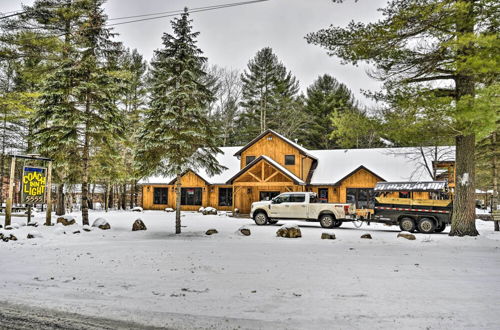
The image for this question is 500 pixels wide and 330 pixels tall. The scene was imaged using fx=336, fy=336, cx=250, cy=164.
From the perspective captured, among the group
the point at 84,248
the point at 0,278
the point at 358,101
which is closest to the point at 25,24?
the point at 84,248

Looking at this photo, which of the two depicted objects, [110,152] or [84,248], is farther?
[110,152]

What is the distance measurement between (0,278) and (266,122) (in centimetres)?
3623

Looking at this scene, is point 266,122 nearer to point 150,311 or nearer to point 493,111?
point 493,111

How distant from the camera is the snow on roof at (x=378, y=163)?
25328mm

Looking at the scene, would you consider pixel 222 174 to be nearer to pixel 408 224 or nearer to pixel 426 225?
pixel 408 224

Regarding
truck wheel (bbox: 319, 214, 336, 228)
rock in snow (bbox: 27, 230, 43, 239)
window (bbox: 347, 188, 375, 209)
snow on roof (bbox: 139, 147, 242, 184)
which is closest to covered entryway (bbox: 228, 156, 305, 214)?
snow on roof (bbox: 139, 147, 242, 184)

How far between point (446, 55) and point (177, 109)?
1090cm

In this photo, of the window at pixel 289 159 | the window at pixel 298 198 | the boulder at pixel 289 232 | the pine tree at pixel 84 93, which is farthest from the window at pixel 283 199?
the window at pixel 289 159

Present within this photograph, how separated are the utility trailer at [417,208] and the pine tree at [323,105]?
24427mm

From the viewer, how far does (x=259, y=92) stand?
4256cm

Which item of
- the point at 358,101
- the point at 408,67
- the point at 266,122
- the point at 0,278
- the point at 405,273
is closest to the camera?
the point at 0,278

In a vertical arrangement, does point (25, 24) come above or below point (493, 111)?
above

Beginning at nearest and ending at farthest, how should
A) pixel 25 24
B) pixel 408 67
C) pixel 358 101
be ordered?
pixel 408 67
pixel 25 24
pixel 358 101

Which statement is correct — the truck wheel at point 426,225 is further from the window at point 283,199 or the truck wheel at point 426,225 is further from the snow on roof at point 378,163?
the snow on roof at point 378,163
